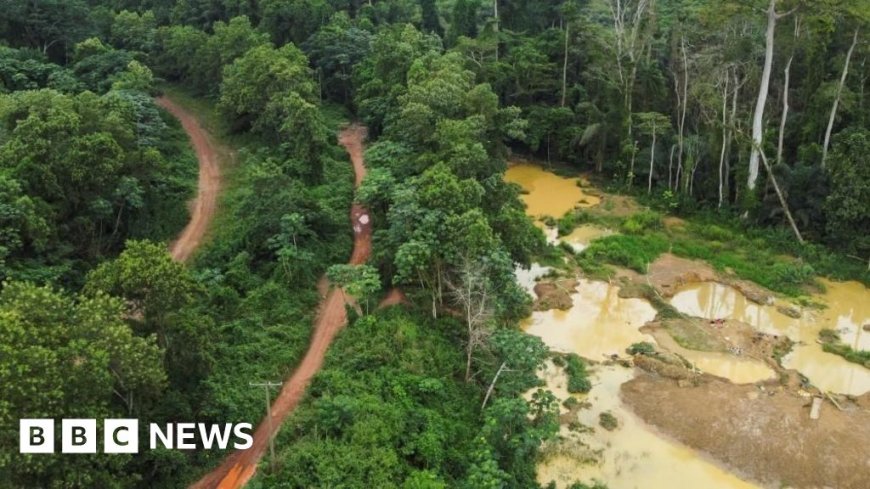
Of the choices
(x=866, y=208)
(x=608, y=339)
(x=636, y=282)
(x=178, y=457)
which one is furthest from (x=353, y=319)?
(x=866, y=208)

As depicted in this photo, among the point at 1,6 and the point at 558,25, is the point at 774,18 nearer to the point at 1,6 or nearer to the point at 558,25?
the point at 558,25

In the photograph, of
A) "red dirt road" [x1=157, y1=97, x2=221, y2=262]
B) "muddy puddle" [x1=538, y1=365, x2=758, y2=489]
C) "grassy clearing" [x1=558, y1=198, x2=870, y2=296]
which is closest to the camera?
"muddy puddle" [x1=538, y1=365, x2=758, y2=489]

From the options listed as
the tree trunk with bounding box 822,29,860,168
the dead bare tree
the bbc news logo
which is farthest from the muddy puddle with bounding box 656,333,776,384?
the bbc news logo

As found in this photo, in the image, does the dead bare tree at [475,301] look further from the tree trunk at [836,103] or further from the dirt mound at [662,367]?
the tree trunk at [836,103]

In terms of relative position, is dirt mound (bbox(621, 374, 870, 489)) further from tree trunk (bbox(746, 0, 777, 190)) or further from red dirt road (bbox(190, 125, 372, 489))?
tree trunk (bbox(746, 0, 777, 190))

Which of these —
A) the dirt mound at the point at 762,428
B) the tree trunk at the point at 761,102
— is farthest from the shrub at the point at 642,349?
the tree trunk at the point at 761,102

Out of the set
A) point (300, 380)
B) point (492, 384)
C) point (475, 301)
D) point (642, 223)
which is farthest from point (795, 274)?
point (300, 380)

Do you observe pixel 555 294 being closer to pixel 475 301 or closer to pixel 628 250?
pixel 628 250
